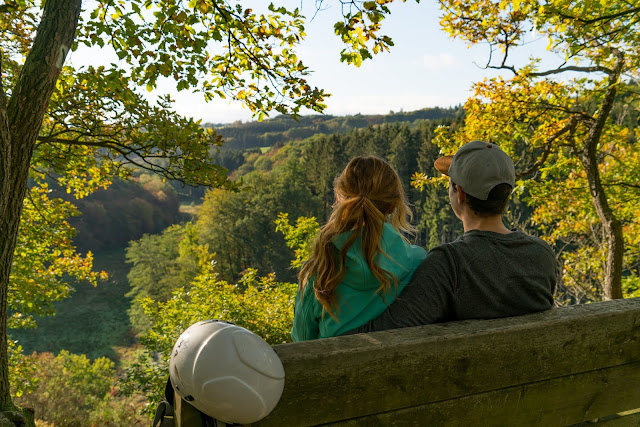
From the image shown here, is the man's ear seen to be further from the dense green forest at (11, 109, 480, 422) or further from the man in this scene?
the dense green forest at (11, 109, 480, 422)

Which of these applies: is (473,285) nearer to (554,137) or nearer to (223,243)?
(554,137)

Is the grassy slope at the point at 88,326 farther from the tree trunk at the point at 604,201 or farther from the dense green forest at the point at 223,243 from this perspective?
the tree trunk at the point at 604,201

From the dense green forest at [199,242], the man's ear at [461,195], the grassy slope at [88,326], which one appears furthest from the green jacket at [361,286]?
the grassy slope at [88,326]

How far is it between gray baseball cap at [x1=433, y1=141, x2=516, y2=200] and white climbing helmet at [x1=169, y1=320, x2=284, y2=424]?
3.88ft

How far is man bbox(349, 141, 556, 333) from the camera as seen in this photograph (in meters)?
1.76

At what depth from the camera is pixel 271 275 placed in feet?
53.7

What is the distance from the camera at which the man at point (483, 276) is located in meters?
1.76

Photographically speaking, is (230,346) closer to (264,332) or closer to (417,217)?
(264,332)

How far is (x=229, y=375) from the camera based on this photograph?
1115mm

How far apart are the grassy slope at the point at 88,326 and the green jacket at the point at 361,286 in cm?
4957

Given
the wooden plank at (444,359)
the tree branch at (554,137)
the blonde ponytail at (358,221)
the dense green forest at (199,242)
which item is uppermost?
the tree branch at (554,137)

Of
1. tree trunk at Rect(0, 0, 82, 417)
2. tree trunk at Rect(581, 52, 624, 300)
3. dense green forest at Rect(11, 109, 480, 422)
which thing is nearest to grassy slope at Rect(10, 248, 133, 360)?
dense green forest at Rect(11, 109, 480, 422)

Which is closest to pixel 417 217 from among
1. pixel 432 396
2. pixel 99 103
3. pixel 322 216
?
pixel 322 216

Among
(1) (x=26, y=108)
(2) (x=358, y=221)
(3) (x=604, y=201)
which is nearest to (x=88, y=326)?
(3) (x=604, y=201)
